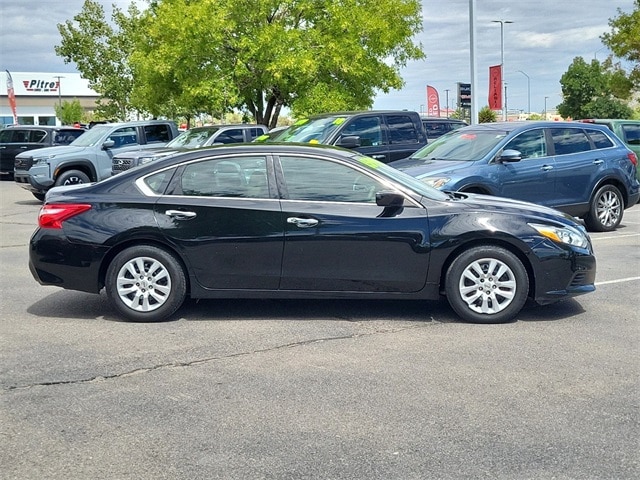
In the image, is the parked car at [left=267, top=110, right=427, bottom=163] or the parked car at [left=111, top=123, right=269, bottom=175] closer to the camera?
the parked car at [left=267, top=110, right=427, bottom=163]

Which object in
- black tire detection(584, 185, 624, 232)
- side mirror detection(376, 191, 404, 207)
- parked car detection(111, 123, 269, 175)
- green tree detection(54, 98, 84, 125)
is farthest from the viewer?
green tree detection(54, 98, 84, 125)

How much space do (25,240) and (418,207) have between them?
7525 mm

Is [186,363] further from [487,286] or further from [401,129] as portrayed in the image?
[401,129]

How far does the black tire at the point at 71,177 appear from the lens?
1756 cm

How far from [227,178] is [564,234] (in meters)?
A: 2.94

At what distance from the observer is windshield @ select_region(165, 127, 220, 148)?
58.5ft

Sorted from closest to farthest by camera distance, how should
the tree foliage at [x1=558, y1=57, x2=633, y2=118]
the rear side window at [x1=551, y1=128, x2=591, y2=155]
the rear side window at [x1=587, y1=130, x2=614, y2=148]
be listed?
the rear side window at [x1=551, y1=128, x2=591, y2=155], the rear side window at [x1=587, y1=130, x2=614, y2=148], the tree foliage at [x1=558, y1=57, x2=633, y2=118]

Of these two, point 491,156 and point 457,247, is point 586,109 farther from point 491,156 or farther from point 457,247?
point 457,247

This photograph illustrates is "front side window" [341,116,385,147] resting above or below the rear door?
above

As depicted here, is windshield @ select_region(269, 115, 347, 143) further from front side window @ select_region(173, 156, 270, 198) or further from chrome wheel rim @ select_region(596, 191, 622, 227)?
front side window @ select_region(173, 156, 270, 198)

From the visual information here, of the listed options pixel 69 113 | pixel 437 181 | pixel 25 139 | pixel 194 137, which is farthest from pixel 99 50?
pixel 69 113

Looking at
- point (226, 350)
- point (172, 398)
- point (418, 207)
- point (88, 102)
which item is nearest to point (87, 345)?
point (226, 350)

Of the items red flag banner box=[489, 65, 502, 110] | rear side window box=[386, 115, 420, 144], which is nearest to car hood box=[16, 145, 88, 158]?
rear side window box=[386, 115, 420, 144]

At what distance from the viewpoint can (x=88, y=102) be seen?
99125mm
